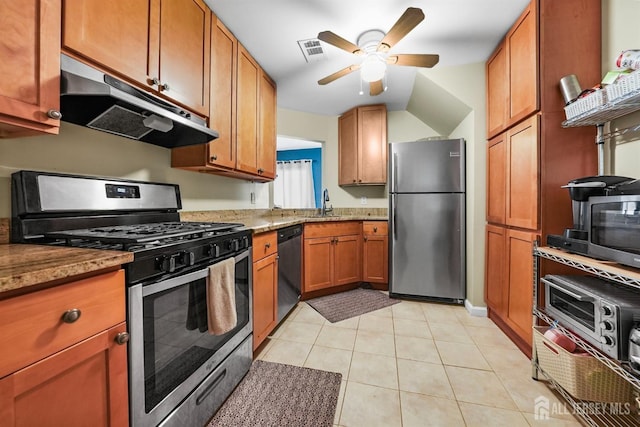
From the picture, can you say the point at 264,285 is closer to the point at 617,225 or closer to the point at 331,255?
the point at 331,255

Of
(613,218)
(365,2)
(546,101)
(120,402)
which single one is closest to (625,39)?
(546,101)

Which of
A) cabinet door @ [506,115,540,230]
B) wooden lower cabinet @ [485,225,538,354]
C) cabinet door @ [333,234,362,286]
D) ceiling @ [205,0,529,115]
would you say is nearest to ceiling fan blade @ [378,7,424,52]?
ceiling @ [205,0,529,115]

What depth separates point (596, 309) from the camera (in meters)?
1.12

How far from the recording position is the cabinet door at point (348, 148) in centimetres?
356

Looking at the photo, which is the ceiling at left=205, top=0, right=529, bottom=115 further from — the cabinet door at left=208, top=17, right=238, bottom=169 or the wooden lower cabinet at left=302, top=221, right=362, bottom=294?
the wooden lower cabinet at left=302, top=221, right=362, bottom=294

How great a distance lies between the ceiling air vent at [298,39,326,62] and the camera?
2.16 metres

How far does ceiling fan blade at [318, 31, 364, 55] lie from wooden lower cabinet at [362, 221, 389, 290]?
189 cm

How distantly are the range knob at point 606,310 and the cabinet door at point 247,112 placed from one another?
2266mm

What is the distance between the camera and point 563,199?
64.6 inches

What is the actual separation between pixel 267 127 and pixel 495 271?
2496mm

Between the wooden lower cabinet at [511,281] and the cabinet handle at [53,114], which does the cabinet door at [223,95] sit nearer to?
the cabinet handle at [53,114]

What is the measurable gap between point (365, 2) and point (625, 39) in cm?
149

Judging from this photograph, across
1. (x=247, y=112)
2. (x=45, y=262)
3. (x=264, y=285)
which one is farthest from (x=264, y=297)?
(x=247, y=112)

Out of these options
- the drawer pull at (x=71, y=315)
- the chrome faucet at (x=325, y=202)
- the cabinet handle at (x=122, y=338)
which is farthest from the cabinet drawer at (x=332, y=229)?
the drawer pull at (x=71, y=315)
